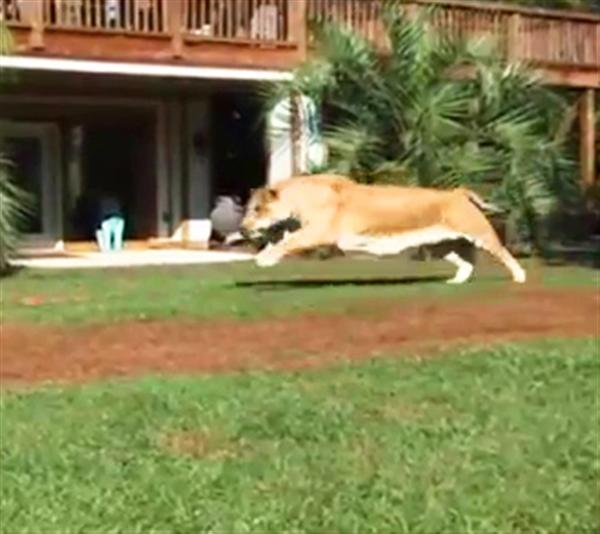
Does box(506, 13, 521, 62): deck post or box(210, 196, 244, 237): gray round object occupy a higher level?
box(506, 13, 521, 62): deck post

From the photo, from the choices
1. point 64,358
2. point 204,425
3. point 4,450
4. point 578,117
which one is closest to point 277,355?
point 64,358

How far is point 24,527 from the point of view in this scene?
18.6 ft

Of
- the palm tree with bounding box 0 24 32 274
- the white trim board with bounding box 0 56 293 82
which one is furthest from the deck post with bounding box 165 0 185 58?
the palm tree with bounding box 0 24 32 274

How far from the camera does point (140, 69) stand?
2092cm

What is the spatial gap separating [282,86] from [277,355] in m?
11.4

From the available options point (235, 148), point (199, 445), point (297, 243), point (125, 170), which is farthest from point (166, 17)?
point (199, 445)

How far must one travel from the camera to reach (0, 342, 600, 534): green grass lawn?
5812mm

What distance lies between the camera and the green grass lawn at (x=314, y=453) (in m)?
5.81

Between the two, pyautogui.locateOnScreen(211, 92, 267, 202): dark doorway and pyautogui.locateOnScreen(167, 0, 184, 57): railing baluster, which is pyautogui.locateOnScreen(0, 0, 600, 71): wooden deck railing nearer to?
pyautogui.locateOnScreen(167, 0, 184, 57): railing baluster

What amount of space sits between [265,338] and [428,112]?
9.61 metres

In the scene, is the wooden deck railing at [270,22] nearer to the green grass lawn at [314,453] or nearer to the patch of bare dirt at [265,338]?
the patch of bare dirt at [265,338]

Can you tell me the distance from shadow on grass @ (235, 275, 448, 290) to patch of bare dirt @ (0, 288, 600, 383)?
2215mm

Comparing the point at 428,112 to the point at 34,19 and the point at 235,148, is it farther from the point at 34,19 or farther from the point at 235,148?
the point at 235,148

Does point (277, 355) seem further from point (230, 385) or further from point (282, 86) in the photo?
point (282, 86)
